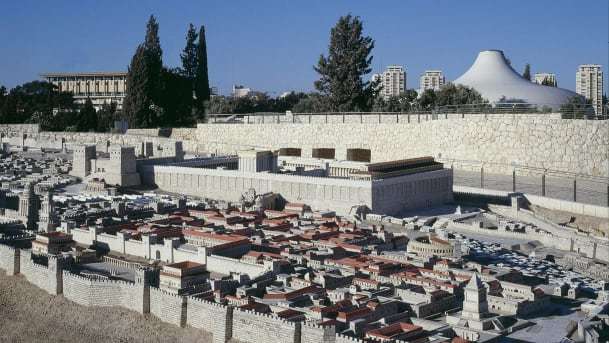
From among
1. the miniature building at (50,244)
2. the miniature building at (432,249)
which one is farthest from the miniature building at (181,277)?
the miniature building at (432,249)

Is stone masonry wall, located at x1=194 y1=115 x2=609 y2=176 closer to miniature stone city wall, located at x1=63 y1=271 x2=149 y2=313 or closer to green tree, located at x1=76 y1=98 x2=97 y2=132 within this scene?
green tree, located at x1=76 y1=98 x2=97 y2=132

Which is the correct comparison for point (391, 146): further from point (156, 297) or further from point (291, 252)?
point (156, 297)

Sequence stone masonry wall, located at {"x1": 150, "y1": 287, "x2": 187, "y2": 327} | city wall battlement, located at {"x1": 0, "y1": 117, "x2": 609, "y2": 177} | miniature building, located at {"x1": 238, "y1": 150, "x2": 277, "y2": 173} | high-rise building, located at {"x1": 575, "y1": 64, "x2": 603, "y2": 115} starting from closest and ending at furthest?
1. stone masonry wall, located at {"x1": 150, "y1": 287, "x2": 187, "y2": 327}
2. city wall battlement, located at {"x1": 0, "y1": 117, "x2": 609, "y2": 177}
3. miniature building, located at {"x1": 238, "y1": 150, "x2": 277, "y2": 173}
4. high-rise building, located at {"x1": 575, "y1": 64, "x2": 603, "y2": 115}

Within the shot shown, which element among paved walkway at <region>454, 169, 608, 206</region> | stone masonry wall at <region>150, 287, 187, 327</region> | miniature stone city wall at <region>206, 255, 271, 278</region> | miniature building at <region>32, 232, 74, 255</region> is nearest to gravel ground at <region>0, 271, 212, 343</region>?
stone masonry wall at <region>150, 287, 187, 327</region>

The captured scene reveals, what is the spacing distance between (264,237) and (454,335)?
915cm

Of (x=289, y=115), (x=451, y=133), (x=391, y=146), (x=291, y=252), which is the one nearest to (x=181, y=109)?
(x=289, y=115)

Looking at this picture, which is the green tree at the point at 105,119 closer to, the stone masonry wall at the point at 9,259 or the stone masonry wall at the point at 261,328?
the stone masonry wall at the point at 9,259

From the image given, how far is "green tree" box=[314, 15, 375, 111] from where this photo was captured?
42.0 metres

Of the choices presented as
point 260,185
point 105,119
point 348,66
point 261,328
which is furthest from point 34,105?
point 261,328

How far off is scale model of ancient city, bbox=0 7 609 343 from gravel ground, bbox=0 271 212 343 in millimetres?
187

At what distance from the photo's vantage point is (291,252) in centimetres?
2056

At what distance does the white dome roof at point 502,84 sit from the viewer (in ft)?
129

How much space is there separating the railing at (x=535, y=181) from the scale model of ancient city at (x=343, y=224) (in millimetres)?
78

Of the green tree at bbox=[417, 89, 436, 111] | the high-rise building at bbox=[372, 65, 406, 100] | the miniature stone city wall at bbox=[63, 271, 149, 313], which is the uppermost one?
the high-rise building at bbox=[372, 65, 406, 100]
